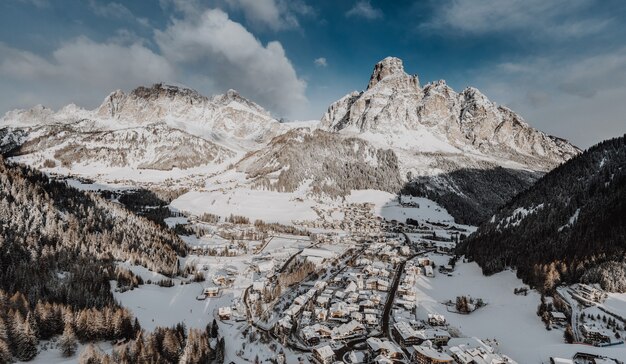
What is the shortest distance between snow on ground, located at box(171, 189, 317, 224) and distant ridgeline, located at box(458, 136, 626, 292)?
90812 millimetres

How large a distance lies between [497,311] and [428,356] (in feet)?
74.5

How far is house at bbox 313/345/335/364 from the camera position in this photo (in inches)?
1892

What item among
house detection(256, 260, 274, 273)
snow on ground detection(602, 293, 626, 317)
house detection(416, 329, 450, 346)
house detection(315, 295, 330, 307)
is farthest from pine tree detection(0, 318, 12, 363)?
snow on ground detection(602, 293, 626, 317)

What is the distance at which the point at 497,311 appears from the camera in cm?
6141

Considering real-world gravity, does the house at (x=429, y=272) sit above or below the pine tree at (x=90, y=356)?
above

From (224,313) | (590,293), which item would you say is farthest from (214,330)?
(590,293)

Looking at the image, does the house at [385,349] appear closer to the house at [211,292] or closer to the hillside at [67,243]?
the house at [211,292]

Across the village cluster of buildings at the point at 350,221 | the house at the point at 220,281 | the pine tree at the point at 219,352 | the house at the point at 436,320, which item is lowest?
the pine tree at the point at 219,352

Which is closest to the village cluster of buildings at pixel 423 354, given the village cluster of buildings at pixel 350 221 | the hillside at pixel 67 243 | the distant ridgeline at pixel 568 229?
the distant ridgeline at pixel 568 229

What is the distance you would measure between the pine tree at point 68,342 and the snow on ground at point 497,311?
5223 centimetres

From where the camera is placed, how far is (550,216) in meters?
87.2

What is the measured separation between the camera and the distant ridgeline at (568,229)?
61.9 m

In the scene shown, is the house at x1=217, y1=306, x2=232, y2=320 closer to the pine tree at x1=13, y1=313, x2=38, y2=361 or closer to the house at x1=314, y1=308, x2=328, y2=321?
the house at x1=314, y1=308, x2=328, y2=321

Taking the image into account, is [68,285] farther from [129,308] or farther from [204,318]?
[204,318]
